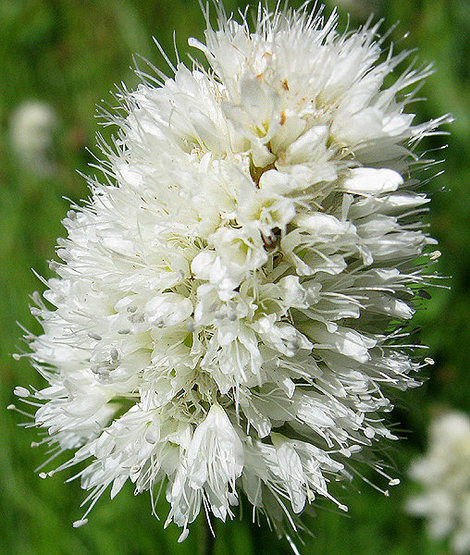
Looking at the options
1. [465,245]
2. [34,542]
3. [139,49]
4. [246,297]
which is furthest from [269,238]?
[139,49]

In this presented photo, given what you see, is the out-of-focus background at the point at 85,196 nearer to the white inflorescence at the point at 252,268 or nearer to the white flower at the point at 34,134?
the white flower at the point at 34,134

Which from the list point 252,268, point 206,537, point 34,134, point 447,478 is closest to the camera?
point 252,268

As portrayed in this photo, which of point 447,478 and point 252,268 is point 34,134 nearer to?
point 447,478

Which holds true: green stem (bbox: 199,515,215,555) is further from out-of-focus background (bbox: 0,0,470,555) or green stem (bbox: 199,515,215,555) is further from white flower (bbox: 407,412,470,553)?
white flower (bbox: 407,412,470,553)

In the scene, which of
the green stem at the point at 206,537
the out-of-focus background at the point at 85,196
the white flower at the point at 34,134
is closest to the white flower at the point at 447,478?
the out-of-focus background at the point at 85,196

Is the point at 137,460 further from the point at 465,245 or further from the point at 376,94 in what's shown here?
the point at 465,245

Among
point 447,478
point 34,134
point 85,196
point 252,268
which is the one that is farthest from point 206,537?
point 34,134
